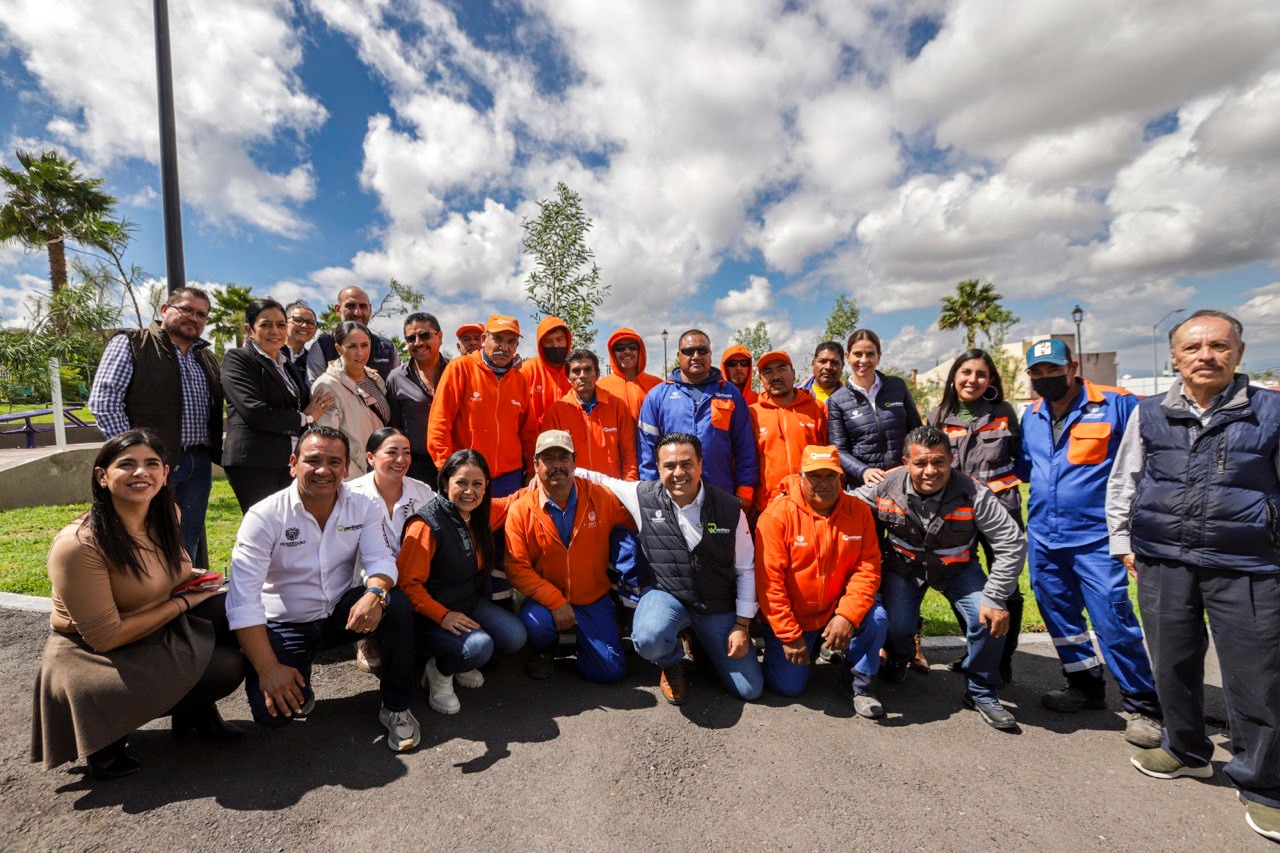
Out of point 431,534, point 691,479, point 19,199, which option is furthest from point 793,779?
point 19,199

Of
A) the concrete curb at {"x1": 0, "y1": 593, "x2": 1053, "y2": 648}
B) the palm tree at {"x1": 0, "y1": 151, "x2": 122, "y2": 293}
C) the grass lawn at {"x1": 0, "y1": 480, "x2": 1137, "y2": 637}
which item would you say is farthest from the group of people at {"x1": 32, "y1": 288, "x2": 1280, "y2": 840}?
the palm tree at {"x1": 0, "y1": 151, "x2": 122, "y2": 293}

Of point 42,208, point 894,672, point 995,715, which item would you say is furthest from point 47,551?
point 42,208

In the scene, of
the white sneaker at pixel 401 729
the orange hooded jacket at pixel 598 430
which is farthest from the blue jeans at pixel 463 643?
the orange hooded jacket at pixel 598 430

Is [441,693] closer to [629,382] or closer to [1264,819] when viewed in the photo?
[629,382]

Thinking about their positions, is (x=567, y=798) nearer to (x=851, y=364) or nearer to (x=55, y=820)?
(x=55, y=820)

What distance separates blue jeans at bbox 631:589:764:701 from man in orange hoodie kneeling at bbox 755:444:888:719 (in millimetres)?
210

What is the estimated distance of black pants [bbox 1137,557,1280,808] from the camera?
269 cm

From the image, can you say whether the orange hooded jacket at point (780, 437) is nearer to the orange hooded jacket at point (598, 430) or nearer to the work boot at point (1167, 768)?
the orange hooded jacket at point (598, 430)

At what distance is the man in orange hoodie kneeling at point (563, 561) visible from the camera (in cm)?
395

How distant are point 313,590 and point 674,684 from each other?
2.29m

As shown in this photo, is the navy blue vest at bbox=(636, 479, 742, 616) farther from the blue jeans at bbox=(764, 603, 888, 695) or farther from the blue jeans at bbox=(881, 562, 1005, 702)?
the blue jeans at bbox=(881, 562, 1005, 702)

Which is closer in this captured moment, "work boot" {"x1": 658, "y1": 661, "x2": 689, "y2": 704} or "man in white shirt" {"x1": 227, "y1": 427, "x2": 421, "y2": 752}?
"man in white shirt" {"x1": 227, "y1": 427, "x2": 421, "y2": 752}

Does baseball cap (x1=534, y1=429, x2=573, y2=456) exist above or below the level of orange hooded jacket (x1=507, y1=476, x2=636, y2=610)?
above

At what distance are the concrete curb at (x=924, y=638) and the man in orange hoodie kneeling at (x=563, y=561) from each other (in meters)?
2.64
